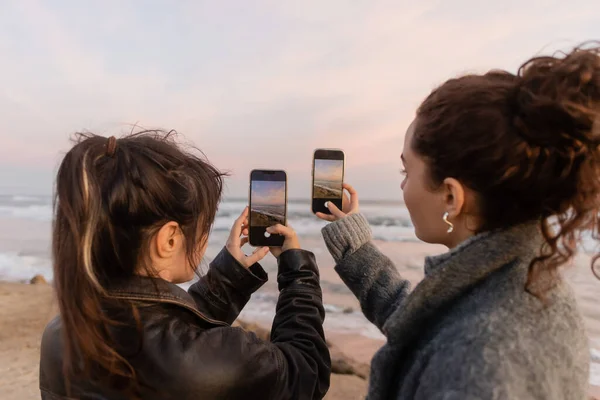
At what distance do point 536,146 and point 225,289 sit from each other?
1.30m

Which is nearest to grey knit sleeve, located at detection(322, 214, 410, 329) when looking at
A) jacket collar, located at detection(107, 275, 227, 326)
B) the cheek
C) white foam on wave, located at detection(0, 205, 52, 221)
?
the cheek

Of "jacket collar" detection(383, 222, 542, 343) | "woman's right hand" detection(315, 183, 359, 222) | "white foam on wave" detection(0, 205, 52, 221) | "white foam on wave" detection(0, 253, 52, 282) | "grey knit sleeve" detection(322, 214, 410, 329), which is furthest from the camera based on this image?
"white foam on wave" detection(0, 205, 52, 221)

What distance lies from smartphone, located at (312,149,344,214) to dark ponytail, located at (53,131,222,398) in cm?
78

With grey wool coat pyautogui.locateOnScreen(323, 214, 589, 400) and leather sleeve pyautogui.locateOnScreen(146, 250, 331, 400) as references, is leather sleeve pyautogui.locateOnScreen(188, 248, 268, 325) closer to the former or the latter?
leather sleeve pyautogui.locateOnScreen(146, 250, 331, 400)

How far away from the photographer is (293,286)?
1579 millimetres

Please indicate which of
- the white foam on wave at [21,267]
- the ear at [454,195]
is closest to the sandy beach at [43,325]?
the ear at [454,195]

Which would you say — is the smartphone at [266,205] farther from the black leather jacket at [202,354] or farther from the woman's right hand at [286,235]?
the black leather jacket at [202,354]

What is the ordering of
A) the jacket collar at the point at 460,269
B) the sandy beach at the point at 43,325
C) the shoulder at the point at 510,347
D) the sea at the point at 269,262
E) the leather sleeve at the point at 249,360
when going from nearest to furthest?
the shoulder at the point at 510,347 → the jacket collar at the point at 460,269 → the leather sleeve at the point at 249,360 → the sandy beach at the point at 43,325 → the sea at the point at 269,262

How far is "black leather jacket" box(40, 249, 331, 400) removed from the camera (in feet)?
3.86

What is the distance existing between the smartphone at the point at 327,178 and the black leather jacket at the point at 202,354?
62cm

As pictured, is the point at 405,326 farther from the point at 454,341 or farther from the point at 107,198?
the point at 107,198

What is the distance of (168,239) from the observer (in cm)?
137

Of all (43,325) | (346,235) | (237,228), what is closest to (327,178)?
(346,235)

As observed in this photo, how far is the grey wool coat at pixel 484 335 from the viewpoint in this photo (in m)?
0.92
